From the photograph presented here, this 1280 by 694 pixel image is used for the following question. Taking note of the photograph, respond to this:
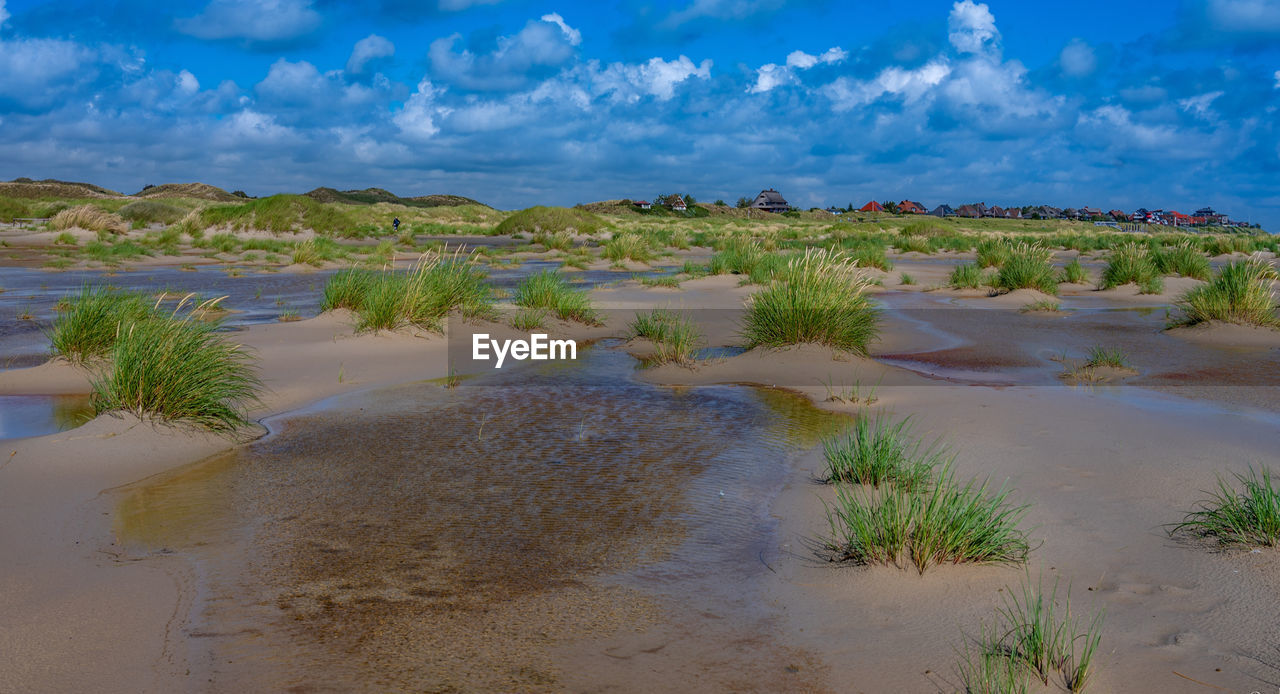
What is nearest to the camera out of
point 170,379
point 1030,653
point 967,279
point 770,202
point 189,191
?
point 1030,653

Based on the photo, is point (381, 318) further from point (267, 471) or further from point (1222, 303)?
point (1222, 303)

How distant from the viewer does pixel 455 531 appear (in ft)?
16.0

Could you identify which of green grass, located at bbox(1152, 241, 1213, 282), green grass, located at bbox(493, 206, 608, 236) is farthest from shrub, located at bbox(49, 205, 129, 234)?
green grass, located at bbox(1152, 241, 1213, 282)

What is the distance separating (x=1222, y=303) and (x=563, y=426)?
10.3 m

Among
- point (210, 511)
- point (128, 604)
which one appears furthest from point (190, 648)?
point (210, 511)

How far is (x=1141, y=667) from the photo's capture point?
10.6ft

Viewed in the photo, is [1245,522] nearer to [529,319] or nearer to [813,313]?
[813,313]

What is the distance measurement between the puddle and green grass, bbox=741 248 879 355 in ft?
23.0

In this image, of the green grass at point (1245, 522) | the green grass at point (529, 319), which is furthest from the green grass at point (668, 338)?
the green grass at point (1245, 522)

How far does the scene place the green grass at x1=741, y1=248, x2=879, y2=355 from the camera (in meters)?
10.5

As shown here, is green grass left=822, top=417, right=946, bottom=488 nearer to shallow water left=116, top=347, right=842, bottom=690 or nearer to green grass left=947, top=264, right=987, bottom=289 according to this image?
shallow water left=116, top=347, right=842, bottom=690

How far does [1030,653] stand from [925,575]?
0.83 meters

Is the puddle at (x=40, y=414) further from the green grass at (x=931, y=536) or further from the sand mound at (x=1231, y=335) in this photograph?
the sand mound at (x=1231, y=335)

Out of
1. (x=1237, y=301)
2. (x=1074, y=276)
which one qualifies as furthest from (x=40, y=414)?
(x=1074, y=276)
